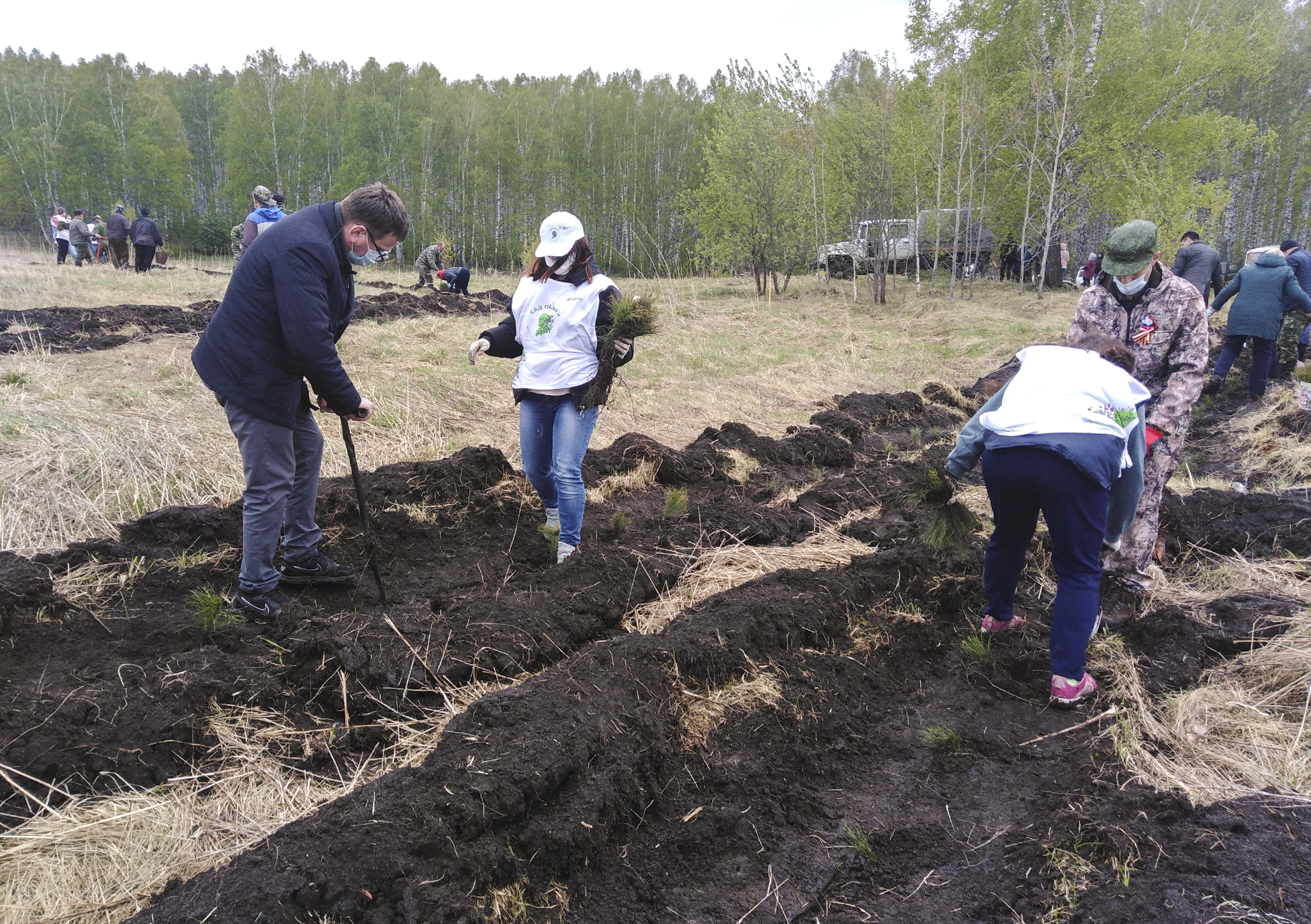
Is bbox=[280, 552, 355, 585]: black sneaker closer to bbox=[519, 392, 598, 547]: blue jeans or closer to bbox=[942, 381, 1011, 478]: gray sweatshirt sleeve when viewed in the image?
bbox=[519, 392, 598, 547]: blue jeans

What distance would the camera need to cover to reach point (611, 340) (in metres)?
4.16

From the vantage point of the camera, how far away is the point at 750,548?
15.5 feet

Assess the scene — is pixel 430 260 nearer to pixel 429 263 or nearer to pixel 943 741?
pixel 429 263

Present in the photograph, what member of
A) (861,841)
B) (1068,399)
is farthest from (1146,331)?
(861,841)

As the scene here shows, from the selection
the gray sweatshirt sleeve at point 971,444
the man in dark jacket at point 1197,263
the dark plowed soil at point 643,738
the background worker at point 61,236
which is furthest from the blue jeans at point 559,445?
the background worker at point 61,236

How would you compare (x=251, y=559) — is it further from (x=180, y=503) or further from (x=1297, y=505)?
(x=1297, y=505)

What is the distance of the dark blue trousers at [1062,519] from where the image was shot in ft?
9.80

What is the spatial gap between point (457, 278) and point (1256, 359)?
1370 cm

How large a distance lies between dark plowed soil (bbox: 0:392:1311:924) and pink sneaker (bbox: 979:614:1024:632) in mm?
83

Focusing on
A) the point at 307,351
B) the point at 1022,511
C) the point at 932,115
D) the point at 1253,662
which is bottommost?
the point at 1253,662

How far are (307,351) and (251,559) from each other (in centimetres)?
97

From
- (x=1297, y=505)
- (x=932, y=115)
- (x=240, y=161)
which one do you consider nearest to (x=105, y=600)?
(x=1297, y=505)

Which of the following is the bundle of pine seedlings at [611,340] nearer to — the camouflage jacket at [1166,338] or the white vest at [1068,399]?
the white vest at [1068,399]

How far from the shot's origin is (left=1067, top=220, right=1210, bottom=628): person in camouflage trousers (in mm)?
3959
